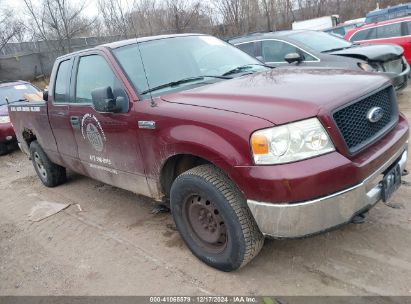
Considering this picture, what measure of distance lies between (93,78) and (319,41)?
5540 millimetres

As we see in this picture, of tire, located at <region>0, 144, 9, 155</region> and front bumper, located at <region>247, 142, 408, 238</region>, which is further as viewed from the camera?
tire, located at <region>0, 144, 9, 155</region>

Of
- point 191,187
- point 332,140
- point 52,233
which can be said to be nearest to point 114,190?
point 52,233

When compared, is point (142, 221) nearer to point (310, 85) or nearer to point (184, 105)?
point (184, 105)

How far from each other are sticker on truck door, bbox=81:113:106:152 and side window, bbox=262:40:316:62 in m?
4.91

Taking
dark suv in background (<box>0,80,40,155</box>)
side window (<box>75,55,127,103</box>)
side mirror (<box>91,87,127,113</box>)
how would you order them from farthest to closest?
dark suv in background (<box>0,80,40,155</box>), side window (<box>75,55,127,103</box>), side mirror (<box>91,87,127,113</box>)

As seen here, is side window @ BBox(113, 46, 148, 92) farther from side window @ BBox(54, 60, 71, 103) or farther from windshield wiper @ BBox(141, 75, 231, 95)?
side window @ BBox(54, 60, 71, 103)

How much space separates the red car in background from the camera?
424 inches

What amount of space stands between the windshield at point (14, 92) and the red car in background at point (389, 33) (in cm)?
917

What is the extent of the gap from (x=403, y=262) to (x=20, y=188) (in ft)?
18.1

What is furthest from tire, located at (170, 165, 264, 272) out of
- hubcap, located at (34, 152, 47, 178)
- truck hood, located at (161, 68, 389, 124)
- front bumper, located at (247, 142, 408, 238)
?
hubcap, located at (34, 152, 47, 178)

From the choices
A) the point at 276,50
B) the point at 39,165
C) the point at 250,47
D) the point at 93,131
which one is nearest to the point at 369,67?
the point at 276,50

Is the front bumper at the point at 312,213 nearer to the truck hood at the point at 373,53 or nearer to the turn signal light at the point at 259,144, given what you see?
the turn signal light at the point at 259,144

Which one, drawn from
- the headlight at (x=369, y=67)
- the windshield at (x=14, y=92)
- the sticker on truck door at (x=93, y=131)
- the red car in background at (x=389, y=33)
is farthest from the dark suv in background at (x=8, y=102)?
the red car in background at (x=389, y=33)

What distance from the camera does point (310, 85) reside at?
3006mm
